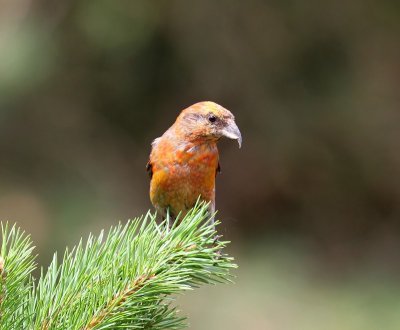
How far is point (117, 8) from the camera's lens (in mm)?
8266

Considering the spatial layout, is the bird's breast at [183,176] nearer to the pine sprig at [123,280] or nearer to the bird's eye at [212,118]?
the bird's eye at [212,118]

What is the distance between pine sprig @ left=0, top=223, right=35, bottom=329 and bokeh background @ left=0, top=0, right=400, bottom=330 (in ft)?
21.1

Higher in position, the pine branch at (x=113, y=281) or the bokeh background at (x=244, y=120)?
the bokeh background at (x=244, y=120)

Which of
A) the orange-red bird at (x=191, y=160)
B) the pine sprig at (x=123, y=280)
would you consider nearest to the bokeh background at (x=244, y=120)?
the orange-red bird at (x=191, y=160)

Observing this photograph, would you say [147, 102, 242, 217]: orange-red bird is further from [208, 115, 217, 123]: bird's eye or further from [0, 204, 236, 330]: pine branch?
[0, 204, 236, 330]: pine branch

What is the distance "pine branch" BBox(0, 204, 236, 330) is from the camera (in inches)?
83.5

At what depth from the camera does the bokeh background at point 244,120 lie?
29.1 ft

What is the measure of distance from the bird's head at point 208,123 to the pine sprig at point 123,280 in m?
1.57

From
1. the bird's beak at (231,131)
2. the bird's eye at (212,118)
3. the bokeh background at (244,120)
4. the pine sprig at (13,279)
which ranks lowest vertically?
the pine sprig at (13,279)

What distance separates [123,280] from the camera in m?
2.18

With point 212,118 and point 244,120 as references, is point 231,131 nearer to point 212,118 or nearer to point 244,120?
point 212,118

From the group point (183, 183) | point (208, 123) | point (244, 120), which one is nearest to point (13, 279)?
point (183, 183)

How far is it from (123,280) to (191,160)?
1.86 m

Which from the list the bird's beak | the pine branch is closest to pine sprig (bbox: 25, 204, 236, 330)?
the pine branch
